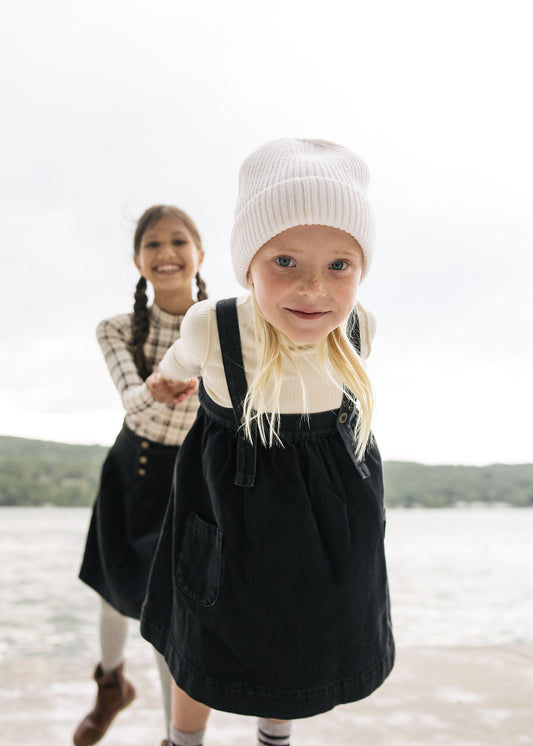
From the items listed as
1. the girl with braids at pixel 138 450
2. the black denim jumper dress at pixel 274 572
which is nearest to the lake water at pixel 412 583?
the girl with braids at pixel 138 450

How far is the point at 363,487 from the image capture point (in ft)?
3.25

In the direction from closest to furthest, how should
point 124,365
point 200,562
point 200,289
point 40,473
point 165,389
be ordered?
point 200,562 < point 165,389 < point 124,365 < point 200,289 < point 40,473

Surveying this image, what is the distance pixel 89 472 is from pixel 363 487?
2987 mm

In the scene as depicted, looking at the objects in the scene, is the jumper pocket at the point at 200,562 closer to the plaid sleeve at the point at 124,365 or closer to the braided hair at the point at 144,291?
the plaid sleeve at the point at 124,365

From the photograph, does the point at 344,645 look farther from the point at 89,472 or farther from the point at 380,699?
the point at 89,472

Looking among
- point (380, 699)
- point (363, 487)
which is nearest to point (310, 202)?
point (363, 487)

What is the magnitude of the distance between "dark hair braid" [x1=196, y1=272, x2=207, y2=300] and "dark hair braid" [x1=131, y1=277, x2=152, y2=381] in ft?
0.39

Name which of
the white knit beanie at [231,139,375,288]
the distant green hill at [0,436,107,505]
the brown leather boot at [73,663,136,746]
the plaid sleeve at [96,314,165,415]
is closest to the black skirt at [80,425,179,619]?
the plaid sleeve at [96,314,165,415]

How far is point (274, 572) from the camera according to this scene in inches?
36.0

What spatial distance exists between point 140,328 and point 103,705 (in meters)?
0.86

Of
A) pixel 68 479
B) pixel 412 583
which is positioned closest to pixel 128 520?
pixel 68 479

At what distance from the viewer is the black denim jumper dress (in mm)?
913

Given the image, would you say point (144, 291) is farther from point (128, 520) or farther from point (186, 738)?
point (186, 738)

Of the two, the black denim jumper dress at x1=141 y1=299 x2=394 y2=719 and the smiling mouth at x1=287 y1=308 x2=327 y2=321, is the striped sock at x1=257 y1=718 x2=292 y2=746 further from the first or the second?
the smiling mouth at x1=287 y1=308 x2=327 y2=321
